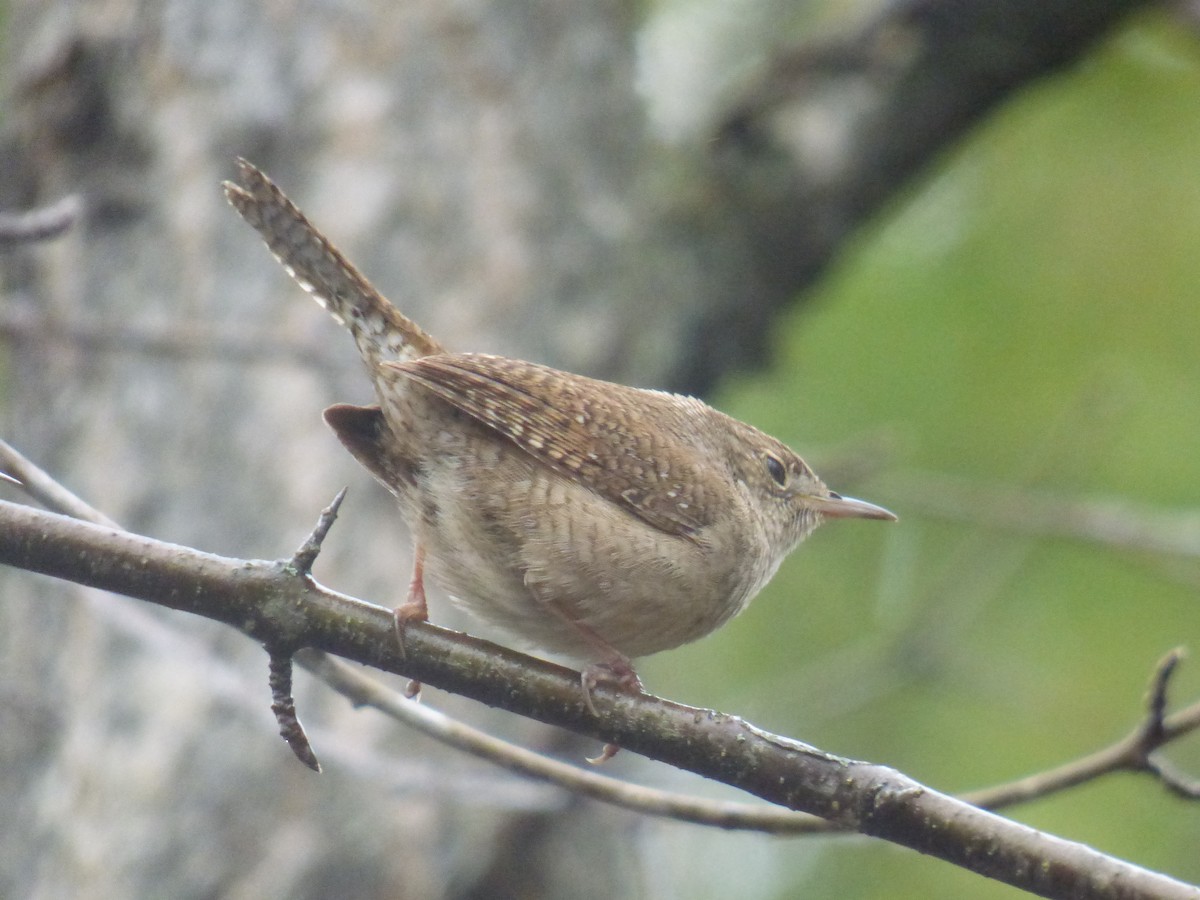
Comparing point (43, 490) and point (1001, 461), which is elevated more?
point (1001, 461)

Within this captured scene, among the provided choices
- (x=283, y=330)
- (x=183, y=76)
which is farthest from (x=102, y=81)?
(x=283, y=330)

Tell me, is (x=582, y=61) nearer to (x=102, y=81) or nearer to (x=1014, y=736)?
(x=102, y=81)

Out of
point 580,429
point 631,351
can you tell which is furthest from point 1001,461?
point 580,429

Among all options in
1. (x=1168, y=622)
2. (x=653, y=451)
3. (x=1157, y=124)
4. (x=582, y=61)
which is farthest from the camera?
(x=1157, y=124)

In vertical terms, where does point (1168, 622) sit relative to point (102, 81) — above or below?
above

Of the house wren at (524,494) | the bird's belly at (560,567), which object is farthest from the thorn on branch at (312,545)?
the bird's belly at (560,567)

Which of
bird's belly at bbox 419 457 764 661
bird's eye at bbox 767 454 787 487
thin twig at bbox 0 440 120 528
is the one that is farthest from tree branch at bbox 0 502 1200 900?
bird's eye at bbox 767 454 787 487

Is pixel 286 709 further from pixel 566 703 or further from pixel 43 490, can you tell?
pixel 43 490
